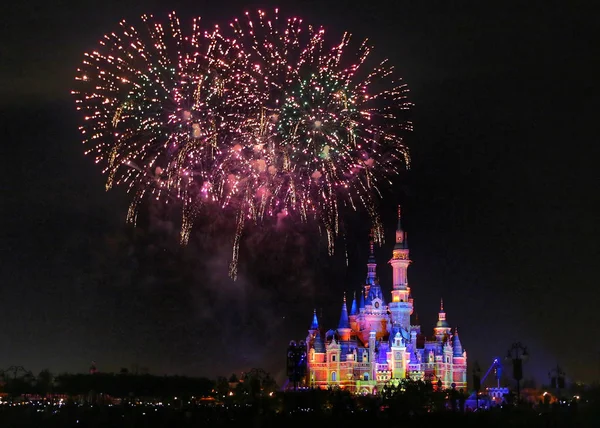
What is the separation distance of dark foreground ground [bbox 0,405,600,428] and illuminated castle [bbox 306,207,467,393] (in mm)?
59715

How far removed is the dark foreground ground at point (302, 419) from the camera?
46.0 metres

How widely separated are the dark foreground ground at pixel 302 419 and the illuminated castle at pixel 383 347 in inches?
2351

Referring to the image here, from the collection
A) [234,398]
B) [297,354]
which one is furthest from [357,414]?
[234,398]

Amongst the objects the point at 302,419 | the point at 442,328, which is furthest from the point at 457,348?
the point at 302,419

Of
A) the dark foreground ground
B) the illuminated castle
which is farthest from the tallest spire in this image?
the dark foreground ground

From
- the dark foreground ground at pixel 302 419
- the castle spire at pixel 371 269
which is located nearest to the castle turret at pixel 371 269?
the castle spire at pixel 371 269

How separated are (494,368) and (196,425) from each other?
264 feet

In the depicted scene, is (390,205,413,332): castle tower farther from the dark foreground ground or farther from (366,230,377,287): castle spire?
the dark foreground ground

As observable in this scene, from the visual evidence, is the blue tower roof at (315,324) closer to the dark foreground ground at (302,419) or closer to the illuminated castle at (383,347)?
the illuminated castle at (383,347)

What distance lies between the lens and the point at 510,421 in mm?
46219

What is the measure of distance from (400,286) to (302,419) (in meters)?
74.2

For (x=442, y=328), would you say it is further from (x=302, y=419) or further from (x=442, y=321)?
(x=302, y=419)

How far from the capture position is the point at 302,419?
47.1 m

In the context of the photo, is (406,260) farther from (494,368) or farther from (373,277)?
(494,368)
